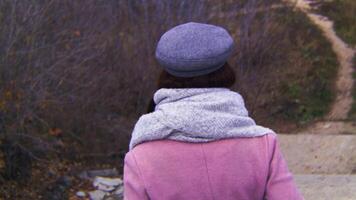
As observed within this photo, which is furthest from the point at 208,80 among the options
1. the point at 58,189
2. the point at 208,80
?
the point at 58,189

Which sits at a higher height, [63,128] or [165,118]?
[165,118]

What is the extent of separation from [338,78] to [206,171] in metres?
12.8

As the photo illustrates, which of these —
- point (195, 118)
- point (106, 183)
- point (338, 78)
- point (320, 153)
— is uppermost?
point (195, 118)

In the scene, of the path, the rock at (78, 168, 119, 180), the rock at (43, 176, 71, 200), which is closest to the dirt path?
the path

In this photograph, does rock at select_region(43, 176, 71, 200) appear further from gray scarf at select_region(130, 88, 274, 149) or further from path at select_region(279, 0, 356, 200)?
gray scarf at select_region(130, 88, 274, 149)

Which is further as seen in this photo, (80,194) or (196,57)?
(80,194)

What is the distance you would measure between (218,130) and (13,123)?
216 inches

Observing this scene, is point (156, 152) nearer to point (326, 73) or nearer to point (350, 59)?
point (326, 73)

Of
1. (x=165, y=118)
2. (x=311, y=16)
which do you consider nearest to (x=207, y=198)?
(x=165, y=118)

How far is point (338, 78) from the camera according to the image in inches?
579

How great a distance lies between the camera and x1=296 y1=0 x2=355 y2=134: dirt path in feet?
39.3

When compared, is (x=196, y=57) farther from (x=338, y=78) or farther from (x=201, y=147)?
(x=338, y=78)

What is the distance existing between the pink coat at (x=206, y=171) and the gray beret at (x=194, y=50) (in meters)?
0.21

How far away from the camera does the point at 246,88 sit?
10.4 m
